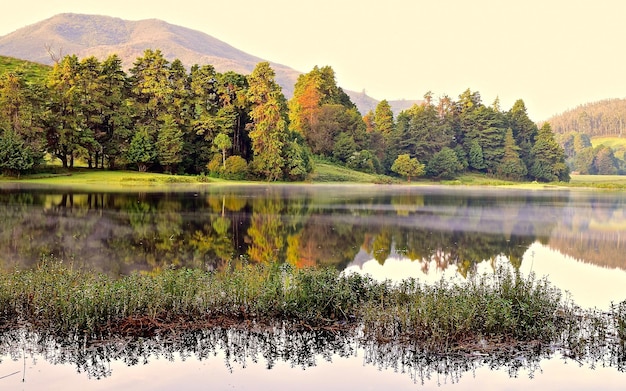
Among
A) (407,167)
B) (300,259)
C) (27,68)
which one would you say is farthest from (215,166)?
(300,259)

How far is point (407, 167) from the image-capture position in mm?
98062

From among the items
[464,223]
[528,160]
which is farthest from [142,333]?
[528,160]

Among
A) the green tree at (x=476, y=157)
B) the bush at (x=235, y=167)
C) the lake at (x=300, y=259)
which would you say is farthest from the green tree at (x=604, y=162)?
the lake at (x=300, y=259)

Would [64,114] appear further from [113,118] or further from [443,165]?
[443,165]

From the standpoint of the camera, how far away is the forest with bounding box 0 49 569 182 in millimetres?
62062

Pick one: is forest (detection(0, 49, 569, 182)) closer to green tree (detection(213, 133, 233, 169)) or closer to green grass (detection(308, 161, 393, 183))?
green tree (detection(213, 133, 233, 169))

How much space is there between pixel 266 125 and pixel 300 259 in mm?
58870

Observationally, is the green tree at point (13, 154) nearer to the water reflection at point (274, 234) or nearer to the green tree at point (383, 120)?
the water reflection at point (274, 234)

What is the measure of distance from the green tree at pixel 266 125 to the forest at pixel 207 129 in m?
0.15

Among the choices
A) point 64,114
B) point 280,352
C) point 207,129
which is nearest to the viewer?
point 280,352

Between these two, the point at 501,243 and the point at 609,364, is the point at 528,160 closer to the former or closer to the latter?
the point at 501,243

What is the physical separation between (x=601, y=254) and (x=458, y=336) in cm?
1369

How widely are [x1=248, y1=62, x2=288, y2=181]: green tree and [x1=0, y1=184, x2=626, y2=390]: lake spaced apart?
36.6 m

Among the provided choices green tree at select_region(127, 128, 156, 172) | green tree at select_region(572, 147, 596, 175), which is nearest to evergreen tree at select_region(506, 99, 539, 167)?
green tree at select_region(572, 147, 596, 175)
